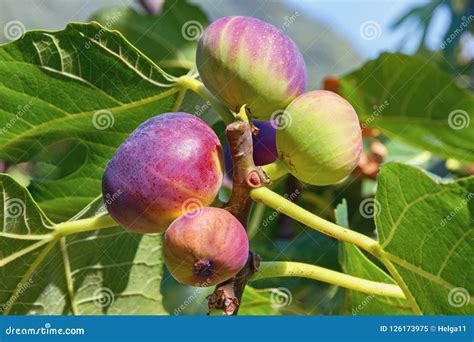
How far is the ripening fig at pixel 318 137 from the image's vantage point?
2.60 ft

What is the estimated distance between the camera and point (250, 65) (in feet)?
2.65

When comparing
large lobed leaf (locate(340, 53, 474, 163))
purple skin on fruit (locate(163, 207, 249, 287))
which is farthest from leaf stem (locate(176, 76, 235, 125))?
large lobed leaf (locate(340, 53, 474, 163))

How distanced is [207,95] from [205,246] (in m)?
0.24

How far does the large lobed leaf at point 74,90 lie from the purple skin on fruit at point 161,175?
0.22 metres

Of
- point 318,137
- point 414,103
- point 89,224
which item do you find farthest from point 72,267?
point 414,103

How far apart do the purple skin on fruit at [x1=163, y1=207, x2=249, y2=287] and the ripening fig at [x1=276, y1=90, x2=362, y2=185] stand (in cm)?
10

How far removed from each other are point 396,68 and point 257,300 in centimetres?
55

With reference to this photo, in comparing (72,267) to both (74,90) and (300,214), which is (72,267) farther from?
(300,214)

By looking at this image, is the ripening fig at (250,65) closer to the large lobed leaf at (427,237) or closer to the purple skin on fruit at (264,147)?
the purple skin on fruit at (264,147)

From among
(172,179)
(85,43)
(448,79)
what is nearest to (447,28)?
(448,79)

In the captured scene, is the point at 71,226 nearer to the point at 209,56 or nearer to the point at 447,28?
the point at 209,56

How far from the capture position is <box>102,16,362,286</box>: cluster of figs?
75cm

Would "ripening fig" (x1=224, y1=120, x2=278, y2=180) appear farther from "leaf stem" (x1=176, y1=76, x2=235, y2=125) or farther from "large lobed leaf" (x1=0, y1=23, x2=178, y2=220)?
"large lobed leaf" (x1=0, y1=23, x2=178, y2=220)

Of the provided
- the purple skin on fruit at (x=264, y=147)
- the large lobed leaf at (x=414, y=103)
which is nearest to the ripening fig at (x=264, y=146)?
the purple skin on fruit at (x=264, y=147)
